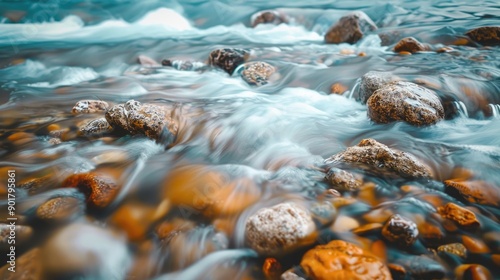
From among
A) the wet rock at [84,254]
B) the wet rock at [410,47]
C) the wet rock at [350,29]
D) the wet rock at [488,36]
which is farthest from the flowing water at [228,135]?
the wet rock at [488,36]

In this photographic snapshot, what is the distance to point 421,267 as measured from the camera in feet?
6.44

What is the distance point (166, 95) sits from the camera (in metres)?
5.70

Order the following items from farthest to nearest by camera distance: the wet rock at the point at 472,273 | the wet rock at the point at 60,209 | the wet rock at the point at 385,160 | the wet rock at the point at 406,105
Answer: the wet rock at the point at 406,105, the wet rock at the point at 385,160, the wet rock at the point at 60,209, the wet rock at the point at 472,273

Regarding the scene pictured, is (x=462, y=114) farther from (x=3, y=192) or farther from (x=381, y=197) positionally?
(x=3, y=192)

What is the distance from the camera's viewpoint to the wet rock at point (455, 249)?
6.84ft

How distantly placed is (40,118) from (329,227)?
4770 mm

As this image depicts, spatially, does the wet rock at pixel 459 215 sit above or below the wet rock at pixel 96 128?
below

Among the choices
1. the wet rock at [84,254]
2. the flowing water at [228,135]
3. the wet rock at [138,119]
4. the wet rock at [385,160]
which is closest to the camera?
the wet rock at [84,254]

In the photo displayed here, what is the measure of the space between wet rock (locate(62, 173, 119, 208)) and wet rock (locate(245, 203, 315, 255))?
1.41 m

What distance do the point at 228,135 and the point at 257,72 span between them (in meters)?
2.86

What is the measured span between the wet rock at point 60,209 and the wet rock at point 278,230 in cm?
153

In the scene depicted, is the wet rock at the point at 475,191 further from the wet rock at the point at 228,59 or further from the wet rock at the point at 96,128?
the wet rock at the point at 228,59

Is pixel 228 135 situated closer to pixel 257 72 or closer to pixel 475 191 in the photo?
pixel 475 191

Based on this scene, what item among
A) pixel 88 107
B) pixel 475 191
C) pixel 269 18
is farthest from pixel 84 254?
pixel 269 18
